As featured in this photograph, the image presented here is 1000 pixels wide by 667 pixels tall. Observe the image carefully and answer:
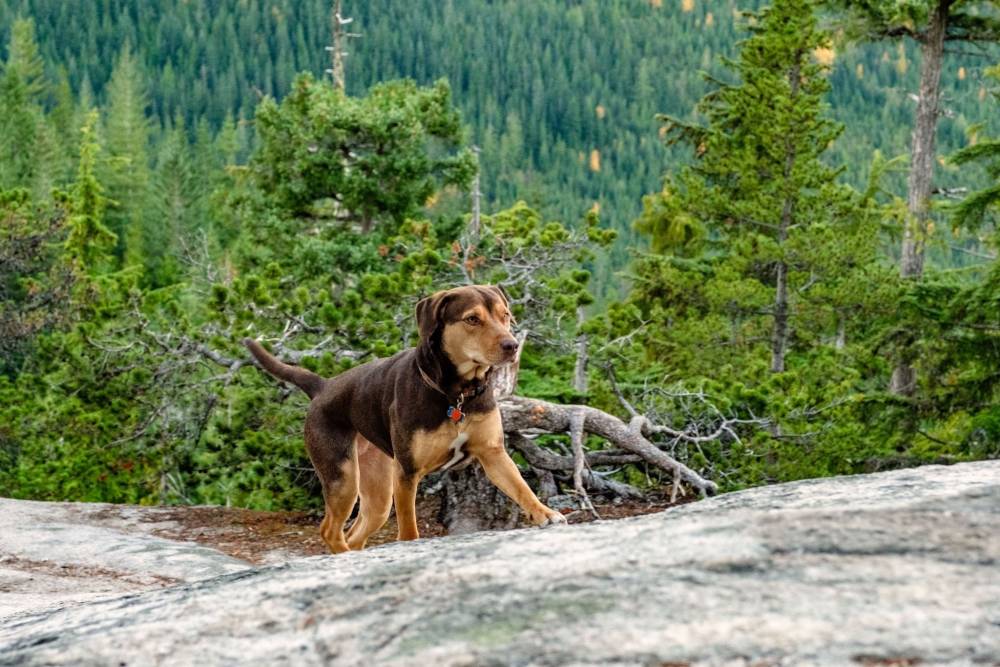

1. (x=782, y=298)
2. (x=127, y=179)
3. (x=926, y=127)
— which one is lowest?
(x=127, y=179)

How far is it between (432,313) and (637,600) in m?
3.24

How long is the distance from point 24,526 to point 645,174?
15643 centimetres

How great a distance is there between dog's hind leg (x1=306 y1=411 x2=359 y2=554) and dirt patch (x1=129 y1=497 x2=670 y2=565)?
1917 mm

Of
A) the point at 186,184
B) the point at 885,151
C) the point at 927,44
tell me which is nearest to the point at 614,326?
the point at 927,44

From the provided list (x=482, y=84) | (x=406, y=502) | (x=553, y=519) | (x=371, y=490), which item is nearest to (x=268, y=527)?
(x=371, y=490)

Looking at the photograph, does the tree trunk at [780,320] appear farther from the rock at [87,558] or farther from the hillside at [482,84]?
the hillside at [482,84]

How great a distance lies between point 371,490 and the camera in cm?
733

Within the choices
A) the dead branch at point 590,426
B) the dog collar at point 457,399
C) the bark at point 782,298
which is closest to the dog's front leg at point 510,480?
the dog collar at point 457,399

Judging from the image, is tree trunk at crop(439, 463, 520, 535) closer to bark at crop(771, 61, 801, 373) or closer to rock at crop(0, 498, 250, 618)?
rock at crop(0, 498, 250, 618)

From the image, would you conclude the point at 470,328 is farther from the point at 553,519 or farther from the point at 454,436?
the point at 553,519

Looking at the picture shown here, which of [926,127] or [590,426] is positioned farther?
[926,127]

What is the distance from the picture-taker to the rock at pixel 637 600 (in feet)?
8.74

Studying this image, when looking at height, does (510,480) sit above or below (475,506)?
above

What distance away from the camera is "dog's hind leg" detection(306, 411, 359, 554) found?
6969 millimetres
